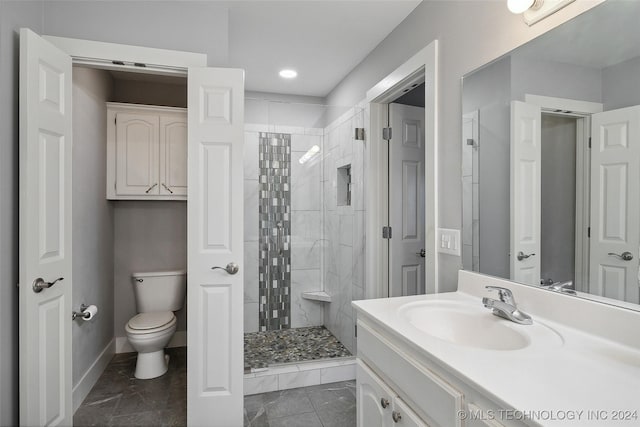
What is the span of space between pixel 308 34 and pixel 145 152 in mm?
1655

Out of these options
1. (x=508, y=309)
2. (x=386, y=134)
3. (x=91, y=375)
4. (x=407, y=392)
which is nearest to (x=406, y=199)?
(x=386, y=134)

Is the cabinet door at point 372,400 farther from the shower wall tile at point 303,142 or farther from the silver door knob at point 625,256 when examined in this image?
the shower wall tile at point 303,142

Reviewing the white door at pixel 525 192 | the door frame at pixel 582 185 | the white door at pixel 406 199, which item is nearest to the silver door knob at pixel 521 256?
the white door at pixel 525 192

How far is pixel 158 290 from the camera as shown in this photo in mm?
2988

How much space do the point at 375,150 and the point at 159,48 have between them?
5.32 feet

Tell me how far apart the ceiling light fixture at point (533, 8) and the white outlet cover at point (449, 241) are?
968mm

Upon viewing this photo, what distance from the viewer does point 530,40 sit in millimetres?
1375

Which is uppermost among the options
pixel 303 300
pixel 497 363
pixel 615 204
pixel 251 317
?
pixel 615 204

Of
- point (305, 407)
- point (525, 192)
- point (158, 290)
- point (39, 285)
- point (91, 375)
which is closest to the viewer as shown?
point (525, 192)

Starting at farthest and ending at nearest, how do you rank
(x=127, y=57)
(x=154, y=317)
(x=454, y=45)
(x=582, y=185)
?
(x=154, y=317), (x=127, y=57), (x=454, y=45), (x=582, y=185)

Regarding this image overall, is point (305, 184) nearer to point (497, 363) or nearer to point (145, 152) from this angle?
point (145, 152)

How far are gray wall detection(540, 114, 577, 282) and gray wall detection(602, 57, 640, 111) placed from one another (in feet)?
0.42

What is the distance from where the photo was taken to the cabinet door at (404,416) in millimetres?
1035

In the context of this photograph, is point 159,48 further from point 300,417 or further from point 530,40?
point 300,417
